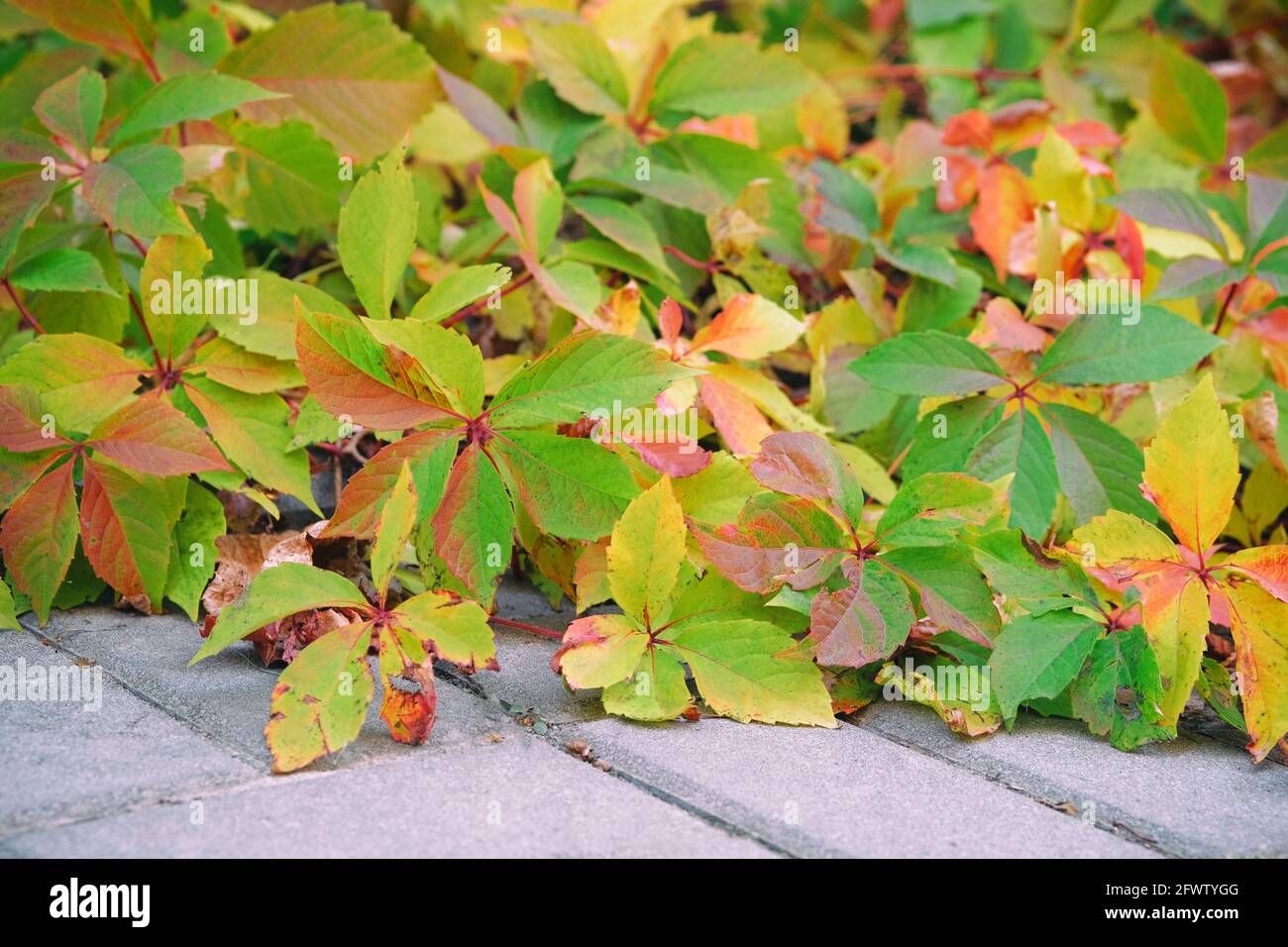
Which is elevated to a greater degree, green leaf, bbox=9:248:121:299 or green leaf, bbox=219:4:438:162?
green leaf, bbox=219:4:438:162

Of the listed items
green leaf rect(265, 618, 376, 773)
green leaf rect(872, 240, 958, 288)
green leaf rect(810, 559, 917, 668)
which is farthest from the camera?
green leaf rect(872, 240, 958, 288)

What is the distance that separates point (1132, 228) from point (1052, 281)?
0.12 metres

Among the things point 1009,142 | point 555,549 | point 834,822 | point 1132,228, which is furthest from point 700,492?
point 1009,142

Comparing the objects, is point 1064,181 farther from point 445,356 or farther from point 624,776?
point 624,776

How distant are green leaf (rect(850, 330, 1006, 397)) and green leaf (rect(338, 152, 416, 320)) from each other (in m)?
0.46

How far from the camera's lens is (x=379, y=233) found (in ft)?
3.70

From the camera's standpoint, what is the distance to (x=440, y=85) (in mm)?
1540

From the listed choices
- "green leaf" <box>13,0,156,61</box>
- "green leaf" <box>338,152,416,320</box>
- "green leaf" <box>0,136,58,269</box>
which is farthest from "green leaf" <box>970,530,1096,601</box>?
"green leaf" <box>13,0,156,61</box>

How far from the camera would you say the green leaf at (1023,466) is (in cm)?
113

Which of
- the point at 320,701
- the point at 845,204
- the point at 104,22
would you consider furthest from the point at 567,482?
the point at 104,22

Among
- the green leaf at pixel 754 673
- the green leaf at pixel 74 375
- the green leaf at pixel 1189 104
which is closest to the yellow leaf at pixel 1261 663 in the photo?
the green leaf at pixel 754 673

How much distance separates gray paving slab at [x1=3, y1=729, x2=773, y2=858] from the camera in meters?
0.73

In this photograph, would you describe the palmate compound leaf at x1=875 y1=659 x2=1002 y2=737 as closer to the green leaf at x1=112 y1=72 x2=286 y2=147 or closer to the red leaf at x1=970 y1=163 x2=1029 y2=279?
the red leaf at x1=970 y1=163 x2=1029 y2=279

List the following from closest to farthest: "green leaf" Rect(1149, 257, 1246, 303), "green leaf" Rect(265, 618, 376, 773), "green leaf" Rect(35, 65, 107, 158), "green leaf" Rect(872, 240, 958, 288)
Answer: "green leaf" Rect(265, 618, 376, 773) < "green leaf" Rect(35, 65, 107, 158) < "green leaf" Rect(1149, 257, 1246, 303) < "green leaf" Rect(872, 240, 958, 288)
